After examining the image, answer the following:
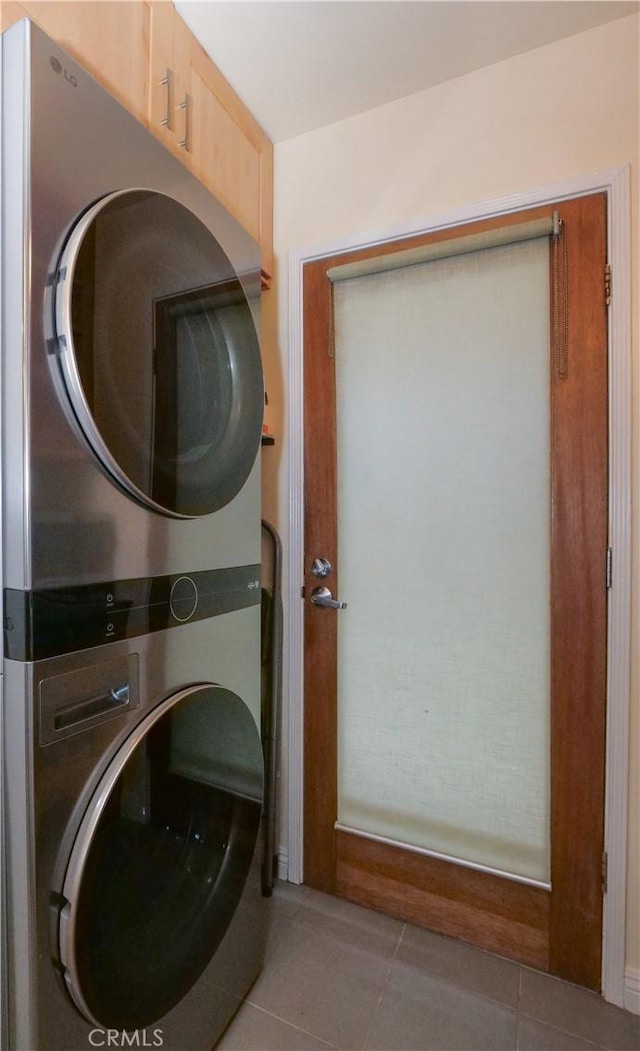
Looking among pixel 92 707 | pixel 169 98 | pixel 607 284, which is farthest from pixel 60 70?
pixel 607 284

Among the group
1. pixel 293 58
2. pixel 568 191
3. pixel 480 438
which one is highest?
pixel 293 58

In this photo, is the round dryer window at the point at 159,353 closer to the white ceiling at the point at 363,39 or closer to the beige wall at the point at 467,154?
the beige wall at the point at 467,154

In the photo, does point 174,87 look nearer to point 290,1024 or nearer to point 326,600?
point 326,600

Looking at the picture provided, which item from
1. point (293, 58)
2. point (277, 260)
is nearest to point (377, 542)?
point (277, 260)

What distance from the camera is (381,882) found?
1.43 m

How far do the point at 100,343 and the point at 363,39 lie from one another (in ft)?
4.15

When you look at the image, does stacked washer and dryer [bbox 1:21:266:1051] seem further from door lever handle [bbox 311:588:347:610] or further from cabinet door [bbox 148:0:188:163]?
door lever handle [bbox 311:588:347:610]

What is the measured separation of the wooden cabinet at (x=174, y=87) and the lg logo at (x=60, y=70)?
0.61 ft

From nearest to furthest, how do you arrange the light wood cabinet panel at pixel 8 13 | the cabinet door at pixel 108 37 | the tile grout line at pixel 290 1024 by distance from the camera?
the light wood cabinet panel at pixel 8 13
the cabinet door at pixel 108 37
the tile grout line at pixel 290 1024

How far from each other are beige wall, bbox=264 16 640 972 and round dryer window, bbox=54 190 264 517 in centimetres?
58

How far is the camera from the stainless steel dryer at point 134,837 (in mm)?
637

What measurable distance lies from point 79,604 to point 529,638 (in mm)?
1146

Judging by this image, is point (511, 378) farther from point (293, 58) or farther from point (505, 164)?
point (293, 58)

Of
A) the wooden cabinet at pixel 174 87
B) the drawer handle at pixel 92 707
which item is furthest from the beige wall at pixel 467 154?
the drawer handle at pixel 92 707
